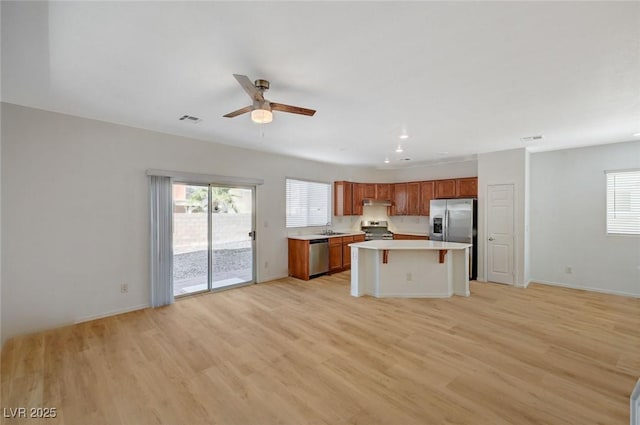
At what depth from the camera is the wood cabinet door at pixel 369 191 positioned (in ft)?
25.3

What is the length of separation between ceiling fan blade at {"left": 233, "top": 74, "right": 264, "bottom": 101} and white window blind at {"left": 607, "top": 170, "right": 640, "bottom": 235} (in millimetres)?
6363

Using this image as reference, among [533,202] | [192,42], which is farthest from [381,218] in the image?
[192,42]

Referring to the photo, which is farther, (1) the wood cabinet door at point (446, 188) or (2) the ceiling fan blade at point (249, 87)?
(1) the wood cabinet door at point (446, 188)

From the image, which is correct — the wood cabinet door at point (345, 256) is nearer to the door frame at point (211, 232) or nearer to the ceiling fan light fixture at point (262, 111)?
the door frame at point (211, 232)

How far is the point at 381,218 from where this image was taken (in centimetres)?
813

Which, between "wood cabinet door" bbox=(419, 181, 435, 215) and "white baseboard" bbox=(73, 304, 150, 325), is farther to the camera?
"wood cabinet door" bbox=(419, 181, 435, 215)

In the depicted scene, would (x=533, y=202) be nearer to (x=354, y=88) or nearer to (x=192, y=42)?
(x=354, y=88)

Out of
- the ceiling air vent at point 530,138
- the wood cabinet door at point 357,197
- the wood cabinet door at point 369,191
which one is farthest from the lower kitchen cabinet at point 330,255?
the ceiling air vent at point 530,138

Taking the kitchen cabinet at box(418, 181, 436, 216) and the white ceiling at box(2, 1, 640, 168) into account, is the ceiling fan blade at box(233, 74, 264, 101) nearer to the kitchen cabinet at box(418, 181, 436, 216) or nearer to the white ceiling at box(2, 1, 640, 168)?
the white ceiling at box(2, 1, 640, 168)

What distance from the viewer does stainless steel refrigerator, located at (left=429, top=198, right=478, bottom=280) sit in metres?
5.82

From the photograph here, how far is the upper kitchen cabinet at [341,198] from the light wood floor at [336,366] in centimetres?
345

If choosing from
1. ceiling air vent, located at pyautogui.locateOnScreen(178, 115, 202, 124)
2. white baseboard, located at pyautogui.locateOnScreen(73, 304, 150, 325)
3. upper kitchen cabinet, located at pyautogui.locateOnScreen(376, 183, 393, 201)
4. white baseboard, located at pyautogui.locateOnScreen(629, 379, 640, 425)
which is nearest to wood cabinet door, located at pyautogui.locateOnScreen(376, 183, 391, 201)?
upper kitchen cabinet, located at pyautogui.locateOnScreen(376, 183, 393, 201)

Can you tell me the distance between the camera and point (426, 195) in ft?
23.2

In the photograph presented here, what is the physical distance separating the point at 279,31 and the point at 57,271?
3.99 meters
